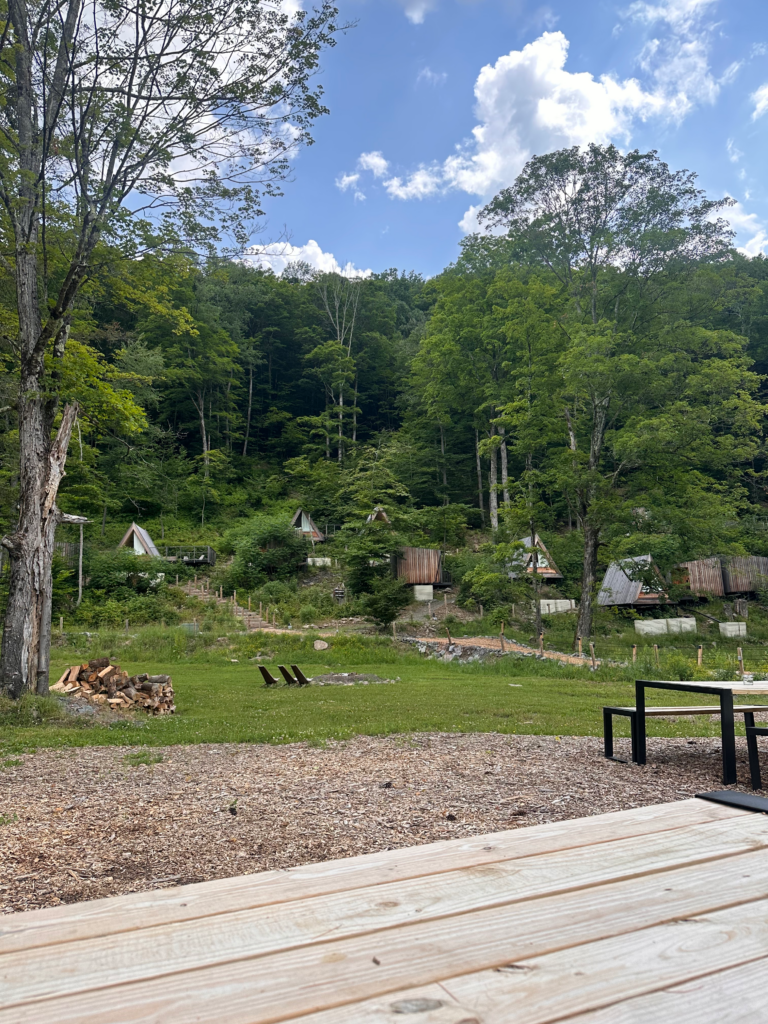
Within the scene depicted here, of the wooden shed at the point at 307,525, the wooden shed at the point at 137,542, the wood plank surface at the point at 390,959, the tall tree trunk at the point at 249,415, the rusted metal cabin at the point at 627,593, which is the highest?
the tall tree trunk at the point at 249,415

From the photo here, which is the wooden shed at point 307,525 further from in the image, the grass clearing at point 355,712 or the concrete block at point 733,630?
the concrete block at point 733,630

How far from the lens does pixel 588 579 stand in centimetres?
2284

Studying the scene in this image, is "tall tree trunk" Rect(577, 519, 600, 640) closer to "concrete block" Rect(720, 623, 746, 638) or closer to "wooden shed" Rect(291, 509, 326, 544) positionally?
"concrete block" Rect(720, 623, 746, 638)

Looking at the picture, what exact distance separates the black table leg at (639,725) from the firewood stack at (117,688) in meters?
8.03

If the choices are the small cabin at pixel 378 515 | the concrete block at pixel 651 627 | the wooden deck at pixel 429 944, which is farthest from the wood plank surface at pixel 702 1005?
the small cabin at pixel 378 515

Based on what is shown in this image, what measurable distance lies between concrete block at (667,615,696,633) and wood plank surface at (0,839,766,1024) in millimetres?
26415

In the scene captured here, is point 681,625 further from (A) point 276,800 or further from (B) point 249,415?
(B) point 249,415

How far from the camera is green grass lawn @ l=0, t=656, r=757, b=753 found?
8086 mm

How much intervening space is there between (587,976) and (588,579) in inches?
906

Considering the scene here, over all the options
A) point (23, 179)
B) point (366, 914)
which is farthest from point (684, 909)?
point (23, 179)

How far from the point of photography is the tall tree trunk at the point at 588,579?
22.3 metres

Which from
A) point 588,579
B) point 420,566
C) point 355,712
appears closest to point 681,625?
point 588,579

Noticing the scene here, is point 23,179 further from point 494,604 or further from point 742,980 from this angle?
point 494,604

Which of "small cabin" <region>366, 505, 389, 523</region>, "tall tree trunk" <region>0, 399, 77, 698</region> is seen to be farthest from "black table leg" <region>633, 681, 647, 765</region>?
"small cabin" <region>366, 505, 389, 523</region>
